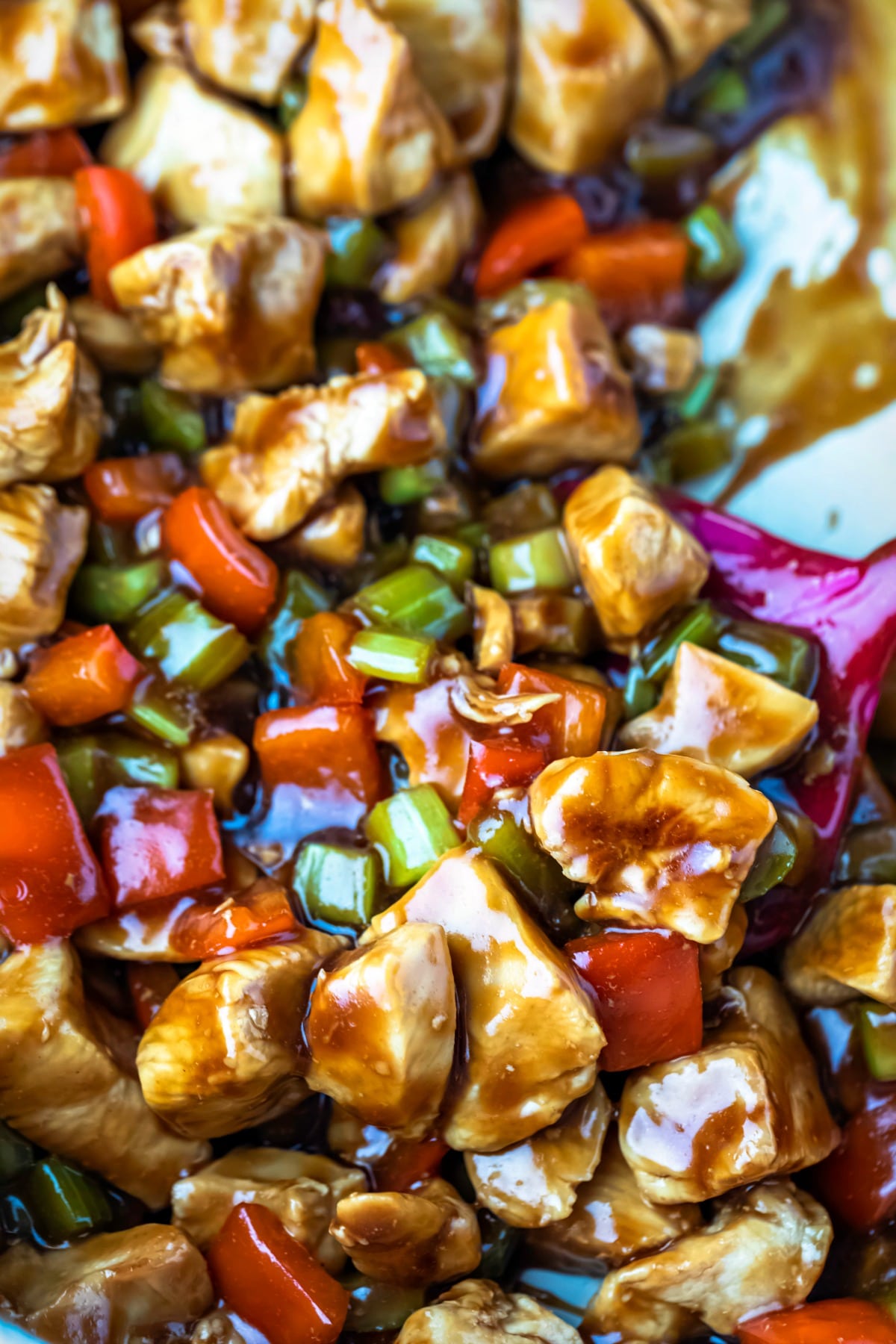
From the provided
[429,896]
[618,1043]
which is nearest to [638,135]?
[429,896]

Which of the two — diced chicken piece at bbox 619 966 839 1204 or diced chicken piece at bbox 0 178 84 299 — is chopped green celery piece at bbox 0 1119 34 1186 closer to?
diced chicken piece at bbox 619 966 839 1204

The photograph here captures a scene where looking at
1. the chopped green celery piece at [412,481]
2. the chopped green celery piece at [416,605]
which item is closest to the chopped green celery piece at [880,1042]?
the chopped green celery piece at [416,605]

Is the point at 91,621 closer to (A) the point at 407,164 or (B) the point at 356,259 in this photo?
(B) the point at 356,259

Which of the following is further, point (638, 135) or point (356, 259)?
point (638, 135)

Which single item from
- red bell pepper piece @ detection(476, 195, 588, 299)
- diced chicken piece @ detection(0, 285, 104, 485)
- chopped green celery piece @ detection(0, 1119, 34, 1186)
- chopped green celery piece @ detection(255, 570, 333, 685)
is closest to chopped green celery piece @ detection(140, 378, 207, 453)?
diced chicken piece @ detection(0, 285, 104, 485)

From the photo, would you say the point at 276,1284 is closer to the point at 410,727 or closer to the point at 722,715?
the point at 410,727

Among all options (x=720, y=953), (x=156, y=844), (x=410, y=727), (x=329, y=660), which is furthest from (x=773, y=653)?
(x=156, y=844)

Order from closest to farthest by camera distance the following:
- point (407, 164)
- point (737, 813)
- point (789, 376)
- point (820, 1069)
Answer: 1. point (737, 813)
2. point (820, 1069)
3. point (407, 164)
4. point (789, 376)
